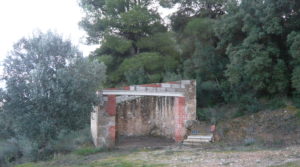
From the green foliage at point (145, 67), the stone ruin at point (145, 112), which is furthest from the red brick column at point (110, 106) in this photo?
the green foliage at point (145, 67)

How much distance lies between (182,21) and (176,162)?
1306 cm

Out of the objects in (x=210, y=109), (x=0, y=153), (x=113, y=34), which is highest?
(x=113, y=34)

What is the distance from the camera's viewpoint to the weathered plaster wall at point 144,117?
16752 millimetres

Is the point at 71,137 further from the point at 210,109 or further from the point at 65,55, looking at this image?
the point at 210,109

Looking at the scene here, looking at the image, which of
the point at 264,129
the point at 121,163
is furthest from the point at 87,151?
the point at 264,129

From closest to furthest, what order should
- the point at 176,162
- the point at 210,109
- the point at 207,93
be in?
the point at 176,162, the point at 210,109, the point at 207,93

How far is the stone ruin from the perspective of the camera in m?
13.1

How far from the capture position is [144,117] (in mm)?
17578

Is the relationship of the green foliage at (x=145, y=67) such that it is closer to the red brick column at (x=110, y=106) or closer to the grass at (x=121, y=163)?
the red brick column at (x=110, y=106)

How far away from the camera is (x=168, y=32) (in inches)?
778

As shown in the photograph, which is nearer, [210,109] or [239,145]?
[239,145]

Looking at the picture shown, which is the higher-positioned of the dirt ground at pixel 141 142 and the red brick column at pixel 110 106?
the red brick column at pixel 110 106

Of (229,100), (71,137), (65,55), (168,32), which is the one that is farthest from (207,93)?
(65,55)

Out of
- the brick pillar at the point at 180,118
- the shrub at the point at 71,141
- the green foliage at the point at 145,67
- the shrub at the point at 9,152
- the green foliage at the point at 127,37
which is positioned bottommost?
the shrub at the point at 9,152
